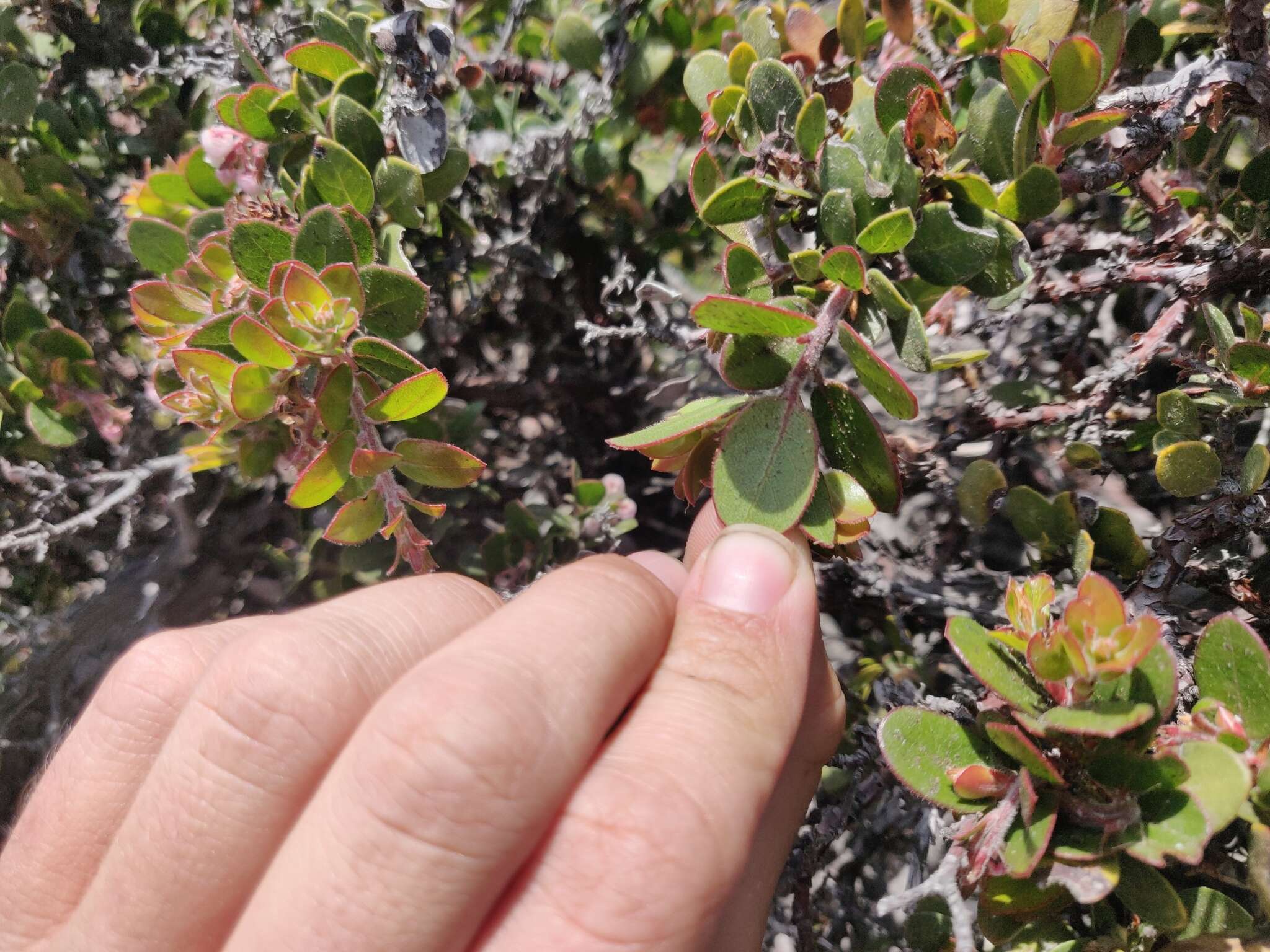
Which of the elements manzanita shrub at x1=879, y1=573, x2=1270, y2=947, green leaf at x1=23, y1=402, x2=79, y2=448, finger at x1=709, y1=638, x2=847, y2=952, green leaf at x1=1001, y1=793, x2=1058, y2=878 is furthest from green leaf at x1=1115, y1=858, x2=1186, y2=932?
green leaf at x1=23, y1=402, x2=79, y2=448

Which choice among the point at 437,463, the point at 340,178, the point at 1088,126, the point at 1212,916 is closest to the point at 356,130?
the point at 340,178

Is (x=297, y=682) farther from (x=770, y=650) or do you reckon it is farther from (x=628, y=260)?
(x=628, y=260)

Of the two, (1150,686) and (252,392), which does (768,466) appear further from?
(252,392)

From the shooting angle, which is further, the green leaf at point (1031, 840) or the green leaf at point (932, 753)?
the green leaf at point (932, 753)

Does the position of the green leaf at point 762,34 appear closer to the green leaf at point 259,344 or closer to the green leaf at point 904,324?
the green leaf at point 904,324

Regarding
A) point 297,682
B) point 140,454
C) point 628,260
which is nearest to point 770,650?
point 297,682

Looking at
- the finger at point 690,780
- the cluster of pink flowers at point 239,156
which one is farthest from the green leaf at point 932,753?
the cluster of pink flowers at point 239,156

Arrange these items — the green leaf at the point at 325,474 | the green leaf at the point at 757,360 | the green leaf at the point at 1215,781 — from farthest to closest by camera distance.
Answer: the green leaf at the point at 325,474 → the green leaf at the point at 757,360 → the green leaf at the point at 1215,781
